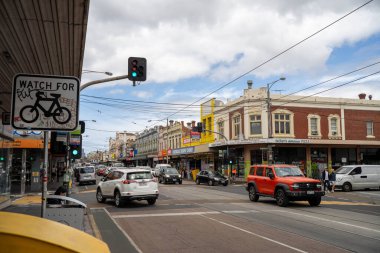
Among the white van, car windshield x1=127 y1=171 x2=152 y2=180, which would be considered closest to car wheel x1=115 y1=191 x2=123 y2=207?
car windshield x1=127 y1=171 x2=152 y2=180

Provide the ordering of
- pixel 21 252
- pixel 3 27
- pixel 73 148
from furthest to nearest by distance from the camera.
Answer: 1. pixel 73 148
2. pixel 3 27
3. pixel 21 252

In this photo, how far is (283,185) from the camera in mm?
17172

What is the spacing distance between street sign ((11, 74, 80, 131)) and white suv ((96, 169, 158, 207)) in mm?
12865

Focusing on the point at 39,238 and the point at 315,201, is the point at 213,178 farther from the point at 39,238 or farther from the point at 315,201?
the point at 39,238

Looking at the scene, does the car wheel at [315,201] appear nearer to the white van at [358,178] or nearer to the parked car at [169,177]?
the white van at [358,178]

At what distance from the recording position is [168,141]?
68500 millimetres

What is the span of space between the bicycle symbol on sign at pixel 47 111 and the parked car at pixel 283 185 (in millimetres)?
13974

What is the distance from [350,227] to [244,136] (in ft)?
94.1

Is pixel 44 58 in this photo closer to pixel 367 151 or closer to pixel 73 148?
pixel 73 148

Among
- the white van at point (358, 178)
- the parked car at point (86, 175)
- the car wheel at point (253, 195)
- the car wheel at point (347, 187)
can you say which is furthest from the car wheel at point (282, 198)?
the parked car at point (86, 175)

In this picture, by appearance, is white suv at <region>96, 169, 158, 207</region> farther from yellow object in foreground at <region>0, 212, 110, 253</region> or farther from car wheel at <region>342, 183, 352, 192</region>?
car wheel at <region>342, 183, 352, 192</region>

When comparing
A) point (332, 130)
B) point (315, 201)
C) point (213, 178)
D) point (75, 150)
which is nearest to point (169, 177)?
point (213, 178)

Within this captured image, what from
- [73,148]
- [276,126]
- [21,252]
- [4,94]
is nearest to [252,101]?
[276,126]

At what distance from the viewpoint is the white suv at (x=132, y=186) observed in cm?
1692
